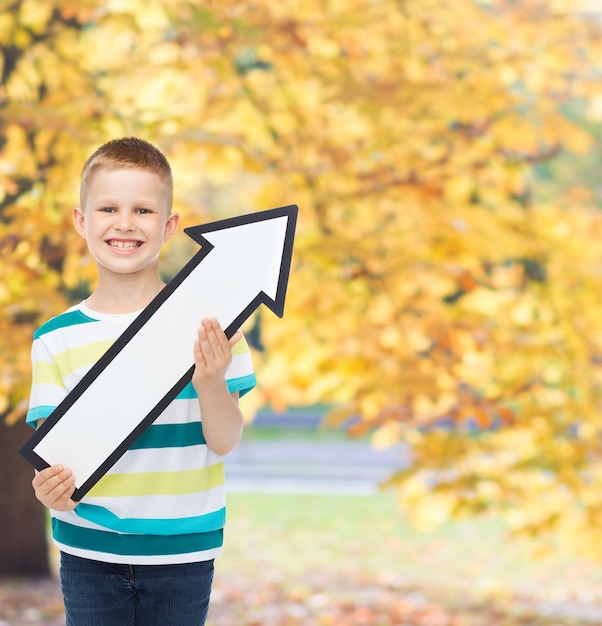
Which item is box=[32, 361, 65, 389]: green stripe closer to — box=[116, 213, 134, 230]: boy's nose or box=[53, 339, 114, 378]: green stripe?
box=[53, 339, 114, 378]: green stripe

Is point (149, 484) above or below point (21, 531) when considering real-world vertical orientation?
above

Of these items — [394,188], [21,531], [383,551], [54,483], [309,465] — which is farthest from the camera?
[309,465]

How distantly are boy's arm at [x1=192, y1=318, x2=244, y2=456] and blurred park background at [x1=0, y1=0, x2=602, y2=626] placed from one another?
219cm

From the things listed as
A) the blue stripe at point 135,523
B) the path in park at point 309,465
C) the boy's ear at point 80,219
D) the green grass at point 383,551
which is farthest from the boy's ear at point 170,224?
the path in park at point 309,465

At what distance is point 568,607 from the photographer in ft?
23.5

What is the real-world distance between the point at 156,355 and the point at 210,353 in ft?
0.29

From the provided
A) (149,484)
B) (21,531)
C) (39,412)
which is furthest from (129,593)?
(21,531)

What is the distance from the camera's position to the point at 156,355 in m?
1.52

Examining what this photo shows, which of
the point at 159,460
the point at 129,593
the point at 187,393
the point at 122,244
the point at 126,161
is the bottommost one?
the point at 129,593

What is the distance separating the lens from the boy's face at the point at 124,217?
158 centimetres

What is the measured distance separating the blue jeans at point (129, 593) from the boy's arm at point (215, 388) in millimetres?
232

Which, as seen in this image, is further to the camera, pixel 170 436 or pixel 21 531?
pixel 21 531

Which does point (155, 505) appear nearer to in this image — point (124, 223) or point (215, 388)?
point (215, 388)

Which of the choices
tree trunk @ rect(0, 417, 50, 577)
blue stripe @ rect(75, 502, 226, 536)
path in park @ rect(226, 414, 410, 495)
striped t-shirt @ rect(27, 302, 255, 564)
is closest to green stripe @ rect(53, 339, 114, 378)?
striped t-shirt @ rect(27, 302, 255, 564)
